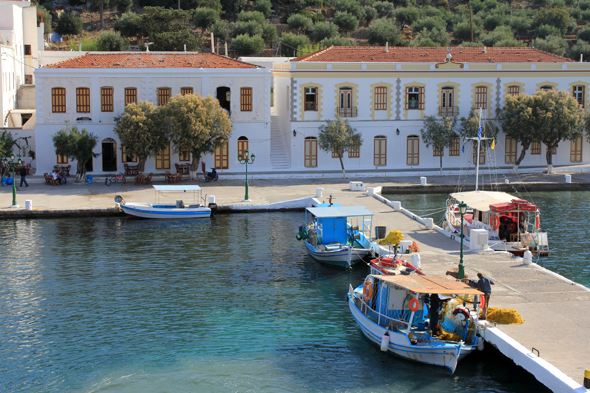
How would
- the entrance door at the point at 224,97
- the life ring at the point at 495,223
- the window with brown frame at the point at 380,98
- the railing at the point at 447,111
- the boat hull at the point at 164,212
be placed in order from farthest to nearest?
1. the railing at the point at 447,111
2. the window with brown frame at the point at 380,98
3. the entrance door at the point at 224,97
4. the boat hull at the point at 164,212
5. the life ring at the point at 495,223

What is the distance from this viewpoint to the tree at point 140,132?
45.3 m

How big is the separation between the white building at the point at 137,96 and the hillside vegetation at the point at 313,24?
31.1 m

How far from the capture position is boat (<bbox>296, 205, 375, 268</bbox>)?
2919cm

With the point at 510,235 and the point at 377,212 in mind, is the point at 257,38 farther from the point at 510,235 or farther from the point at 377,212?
the point at 510,235

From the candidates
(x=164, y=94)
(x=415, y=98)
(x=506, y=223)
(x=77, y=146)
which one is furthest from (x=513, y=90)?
(x=77, y=146)

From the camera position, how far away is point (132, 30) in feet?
287

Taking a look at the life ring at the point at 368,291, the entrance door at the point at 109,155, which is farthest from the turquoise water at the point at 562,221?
the entrance door at the point at 109,155

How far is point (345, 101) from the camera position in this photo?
50.9 metres

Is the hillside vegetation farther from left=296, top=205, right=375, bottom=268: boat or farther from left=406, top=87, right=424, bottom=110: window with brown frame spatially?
left=296, top=205, right=375, bottom=268: boat

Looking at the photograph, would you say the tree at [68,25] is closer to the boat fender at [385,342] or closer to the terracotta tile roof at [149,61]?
the terracotta tile roof at [149,61]

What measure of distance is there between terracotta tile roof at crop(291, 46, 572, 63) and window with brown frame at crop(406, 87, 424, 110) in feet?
7.19

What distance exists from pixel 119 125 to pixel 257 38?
139ft

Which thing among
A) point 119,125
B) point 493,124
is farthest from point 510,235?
point 119,125

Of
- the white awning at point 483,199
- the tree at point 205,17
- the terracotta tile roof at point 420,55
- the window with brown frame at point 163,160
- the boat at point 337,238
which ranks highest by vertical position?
the tree at point 205,17
